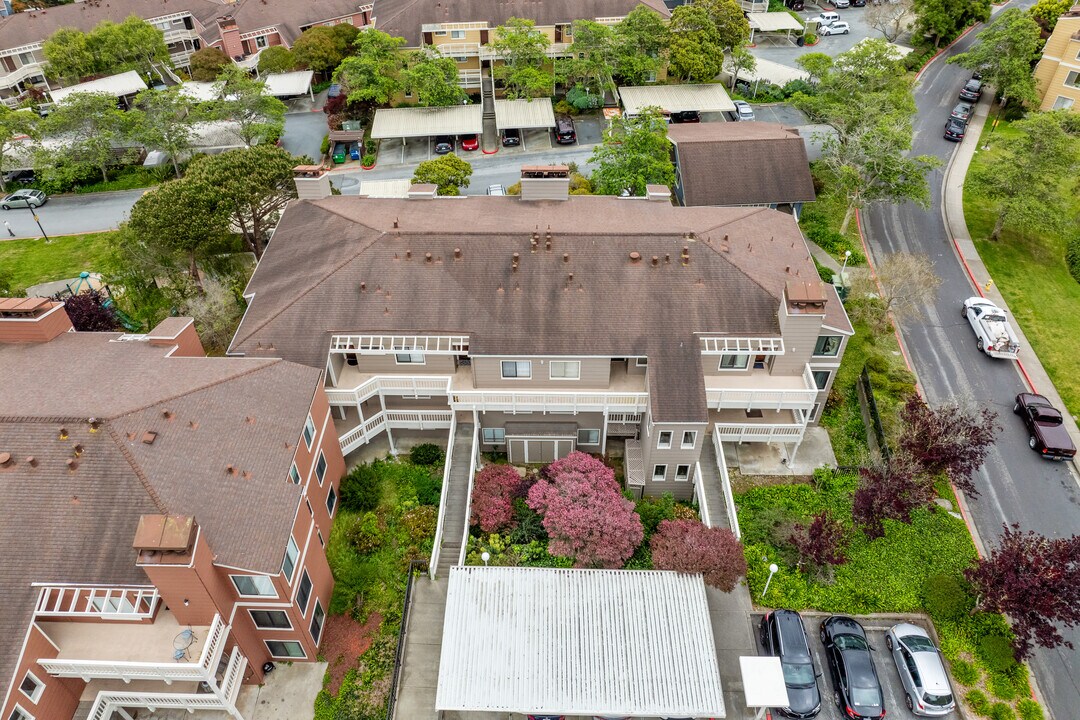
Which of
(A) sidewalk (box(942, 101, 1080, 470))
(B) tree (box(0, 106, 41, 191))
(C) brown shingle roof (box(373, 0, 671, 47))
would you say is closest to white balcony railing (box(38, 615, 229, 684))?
(A) sidewalk (box(942, 101, 1080, 470))

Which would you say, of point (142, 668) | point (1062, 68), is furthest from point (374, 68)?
point (1062, 68)

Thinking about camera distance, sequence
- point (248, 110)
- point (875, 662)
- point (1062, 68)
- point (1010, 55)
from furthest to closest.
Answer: point (1010, 55)
point (1062, 68)
point (248, 110)
point (875, 662)

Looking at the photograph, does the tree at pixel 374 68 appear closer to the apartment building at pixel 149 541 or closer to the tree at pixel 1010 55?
the apartment building at pixel 149 541

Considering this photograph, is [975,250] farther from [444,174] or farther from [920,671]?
[444,174]

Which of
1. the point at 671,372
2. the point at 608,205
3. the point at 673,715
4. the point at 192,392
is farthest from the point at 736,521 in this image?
the point at 192,392

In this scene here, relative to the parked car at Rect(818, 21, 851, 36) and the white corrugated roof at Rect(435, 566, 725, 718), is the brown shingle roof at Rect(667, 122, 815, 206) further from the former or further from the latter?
the parked car at Rect(818, 21, 851, 36)
